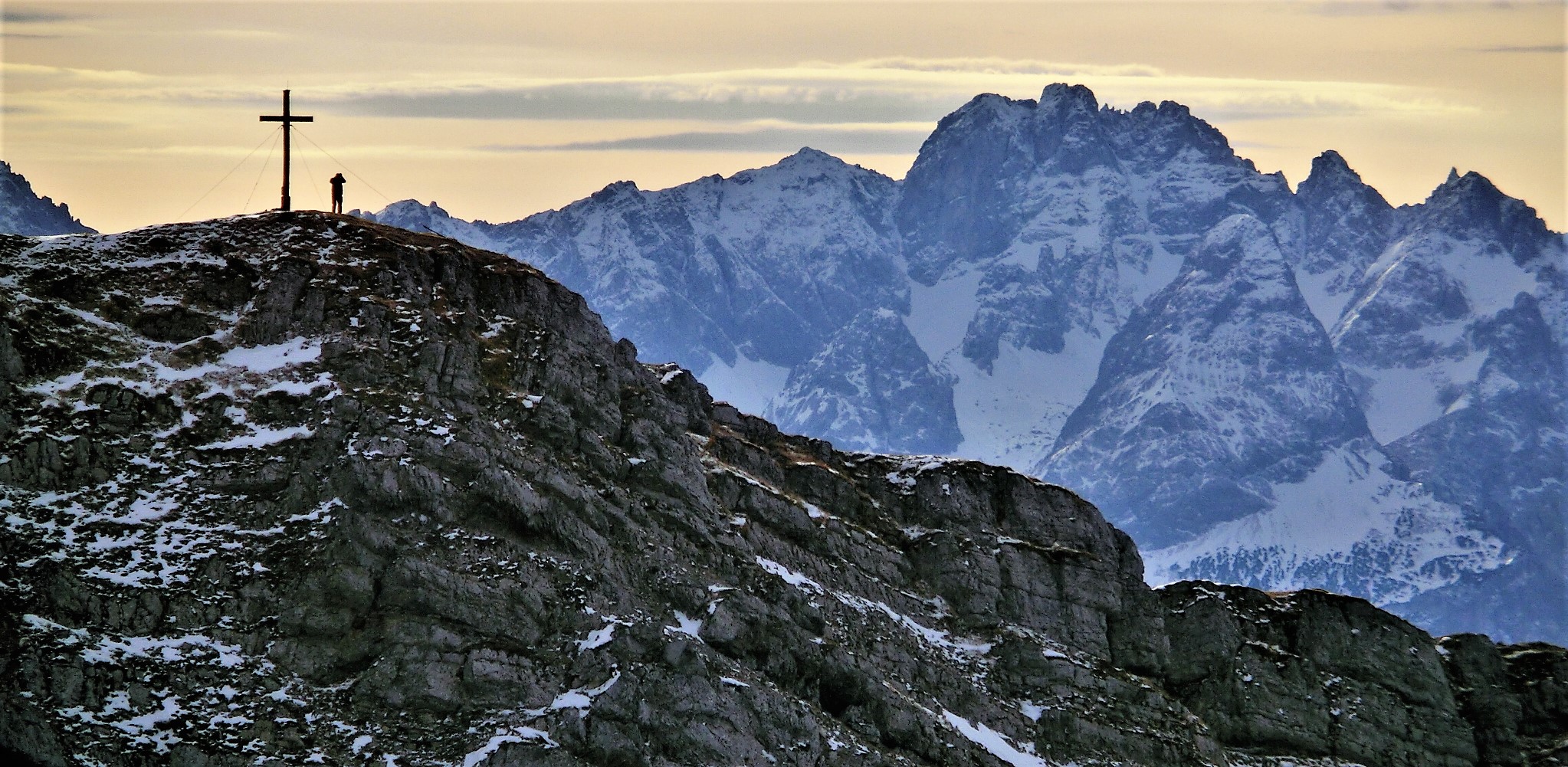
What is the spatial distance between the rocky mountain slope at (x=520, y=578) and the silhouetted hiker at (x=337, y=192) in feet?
13.5

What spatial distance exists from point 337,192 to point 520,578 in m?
33.5

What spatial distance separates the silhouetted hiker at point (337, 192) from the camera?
141500 millimetres

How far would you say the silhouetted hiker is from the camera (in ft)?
464

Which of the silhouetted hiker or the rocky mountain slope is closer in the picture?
the rocky mountain slope

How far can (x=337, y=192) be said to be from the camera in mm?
142375

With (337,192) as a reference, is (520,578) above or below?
below

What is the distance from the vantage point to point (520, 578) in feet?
398

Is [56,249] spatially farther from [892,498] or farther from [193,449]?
[892,498]

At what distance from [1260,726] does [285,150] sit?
7034 centimetres

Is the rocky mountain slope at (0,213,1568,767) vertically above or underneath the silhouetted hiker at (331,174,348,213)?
underneath

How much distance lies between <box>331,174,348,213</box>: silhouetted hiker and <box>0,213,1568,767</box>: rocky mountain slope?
413 cm

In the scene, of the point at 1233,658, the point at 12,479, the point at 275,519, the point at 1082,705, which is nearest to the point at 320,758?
the point at 275,519

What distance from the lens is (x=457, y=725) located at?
114m

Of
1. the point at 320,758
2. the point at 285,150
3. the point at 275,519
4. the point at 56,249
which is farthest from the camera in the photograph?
the point at 285,150
